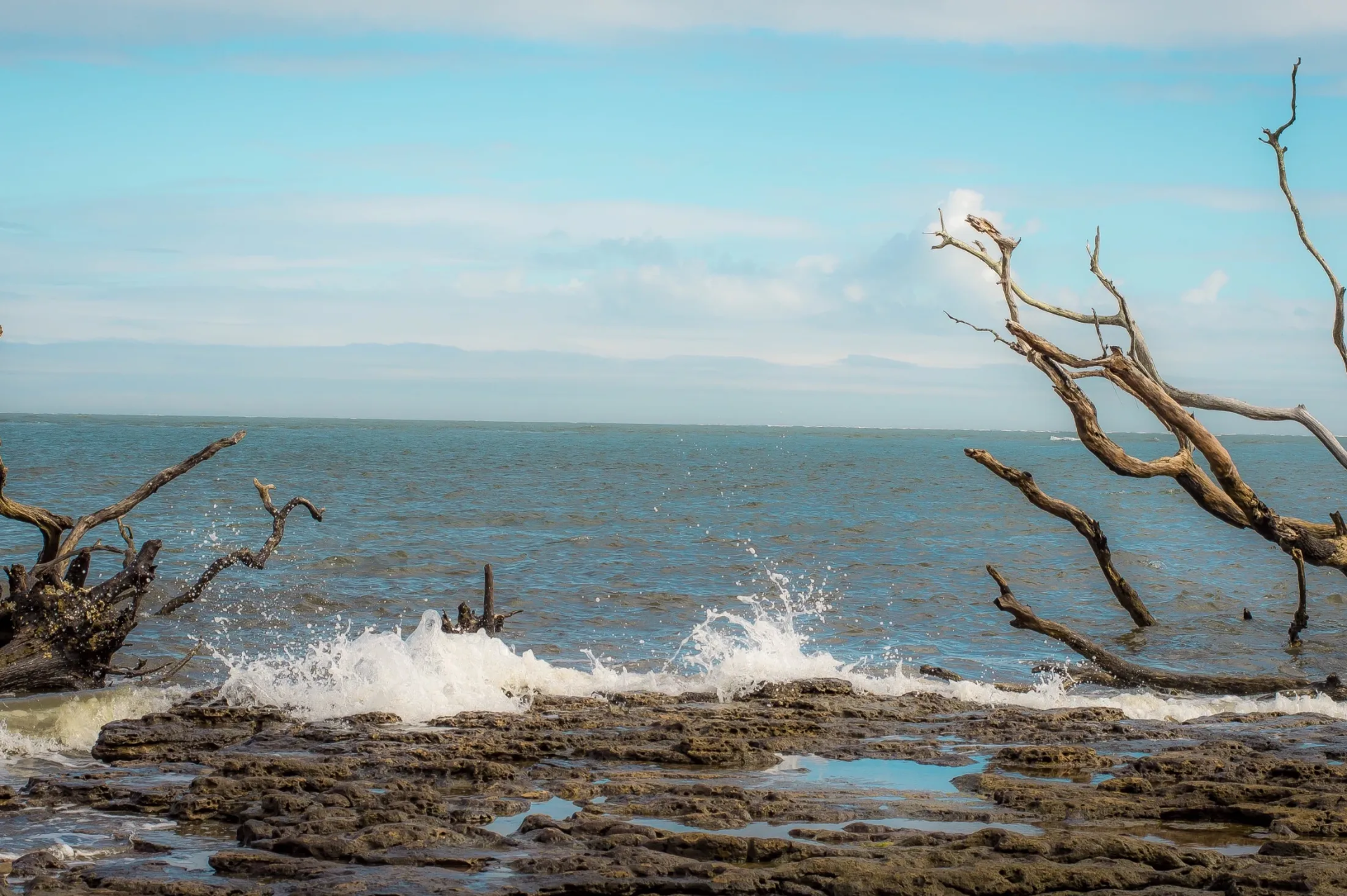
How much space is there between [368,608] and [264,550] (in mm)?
7818

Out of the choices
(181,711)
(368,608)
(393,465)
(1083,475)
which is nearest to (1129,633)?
(368,608)

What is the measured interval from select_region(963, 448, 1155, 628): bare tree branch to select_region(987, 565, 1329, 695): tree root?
1138 millimetres

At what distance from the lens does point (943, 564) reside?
27688mm

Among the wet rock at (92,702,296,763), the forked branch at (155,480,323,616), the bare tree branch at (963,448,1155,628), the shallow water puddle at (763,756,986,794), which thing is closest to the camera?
the shallow water puddle at (763,756,986,794)

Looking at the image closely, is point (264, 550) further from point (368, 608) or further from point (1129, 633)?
point (1129, 633)

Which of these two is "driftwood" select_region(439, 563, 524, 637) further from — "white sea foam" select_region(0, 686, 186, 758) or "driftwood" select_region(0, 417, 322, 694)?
"driftwood" select_region(0, 417, 322, 694)

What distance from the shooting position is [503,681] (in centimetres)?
1323

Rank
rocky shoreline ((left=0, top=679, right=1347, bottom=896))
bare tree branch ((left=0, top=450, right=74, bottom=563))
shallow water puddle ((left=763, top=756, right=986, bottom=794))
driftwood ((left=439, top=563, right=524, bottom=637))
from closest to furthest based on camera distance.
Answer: rocky shoreline ((left=0, top=679, right=1347, bottom=896)) < shallow water puddle ((left=763, top=756, right=986, bottom=794)) < bare tree branch ((left=0, top=450, right=74, bottom=563)) < driftwood ((left=439, top=563, right=524, bottom=637))

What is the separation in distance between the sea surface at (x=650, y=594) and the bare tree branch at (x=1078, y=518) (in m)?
0.65

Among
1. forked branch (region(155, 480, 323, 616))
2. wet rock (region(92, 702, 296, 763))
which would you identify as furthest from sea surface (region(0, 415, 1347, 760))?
forked branch (region(155, 480, 323, 616))

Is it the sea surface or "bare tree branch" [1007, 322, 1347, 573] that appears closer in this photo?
"bare tree branch" [1007, 322, 1347, 573]

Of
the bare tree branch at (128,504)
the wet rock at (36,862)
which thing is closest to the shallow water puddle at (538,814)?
the wet rock at (36,862)

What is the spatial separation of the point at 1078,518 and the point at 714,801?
9.81 m

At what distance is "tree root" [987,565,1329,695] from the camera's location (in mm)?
13469
